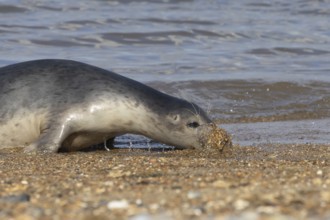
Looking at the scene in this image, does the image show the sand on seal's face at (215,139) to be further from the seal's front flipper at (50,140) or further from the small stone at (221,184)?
the small stone at (221,184)

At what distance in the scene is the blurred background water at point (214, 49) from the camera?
9.53 m

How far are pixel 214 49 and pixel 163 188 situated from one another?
380 inches

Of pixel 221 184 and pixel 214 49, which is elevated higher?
pixel 214 49

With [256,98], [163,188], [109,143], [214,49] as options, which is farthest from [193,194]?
[214,49]

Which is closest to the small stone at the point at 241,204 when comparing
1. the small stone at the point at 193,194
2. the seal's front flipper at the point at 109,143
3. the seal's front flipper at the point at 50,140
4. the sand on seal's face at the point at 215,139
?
the small stone at the point at 193,194

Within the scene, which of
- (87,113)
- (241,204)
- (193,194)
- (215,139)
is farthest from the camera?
(87,113)

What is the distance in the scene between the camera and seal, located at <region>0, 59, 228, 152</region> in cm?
689

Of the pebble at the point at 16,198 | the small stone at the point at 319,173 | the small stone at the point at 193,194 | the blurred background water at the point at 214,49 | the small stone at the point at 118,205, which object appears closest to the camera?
the small stone at the point at 118,205

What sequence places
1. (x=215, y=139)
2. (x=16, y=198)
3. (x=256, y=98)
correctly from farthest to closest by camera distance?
(x=256, y=98) → (x=215, y=139) → (x=16, y=198)

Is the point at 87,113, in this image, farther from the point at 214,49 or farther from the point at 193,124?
the point at 214,49

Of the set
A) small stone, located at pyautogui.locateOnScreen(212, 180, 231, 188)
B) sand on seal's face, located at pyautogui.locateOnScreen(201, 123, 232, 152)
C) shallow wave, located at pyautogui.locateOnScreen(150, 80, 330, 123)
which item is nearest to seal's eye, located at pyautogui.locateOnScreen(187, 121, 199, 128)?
sand on seal's face, located at pyautogui.locateOnScreen(201, 123, 232, 152)

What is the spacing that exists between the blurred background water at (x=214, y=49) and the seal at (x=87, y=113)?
83cm

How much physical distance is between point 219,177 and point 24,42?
960 centimetres

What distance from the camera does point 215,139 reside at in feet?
22.0
